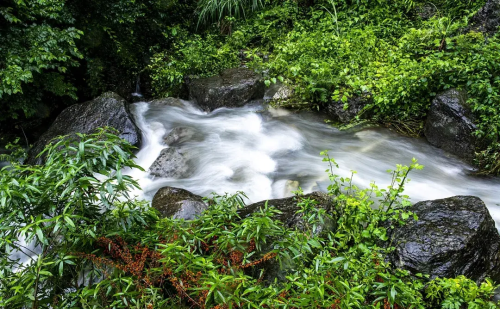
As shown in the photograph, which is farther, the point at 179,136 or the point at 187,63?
the point at 187,63

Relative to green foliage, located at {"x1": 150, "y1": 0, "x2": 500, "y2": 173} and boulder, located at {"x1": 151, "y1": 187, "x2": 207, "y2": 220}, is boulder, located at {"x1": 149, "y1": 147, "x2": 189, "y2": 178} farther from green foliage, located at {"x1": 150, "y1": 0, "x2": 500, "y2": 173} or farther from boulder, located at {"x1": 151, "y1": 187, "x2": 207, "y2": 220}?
green foliage, located at {"x1": 150, "y1": 0, "x2": 500, "y2": 173}

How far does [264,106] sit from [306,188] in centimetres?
293

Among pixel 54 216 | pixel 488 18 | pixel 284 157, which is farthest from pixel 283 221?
pixel 488 18

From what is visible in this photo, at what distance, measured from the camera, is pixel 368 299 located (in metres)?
2.78

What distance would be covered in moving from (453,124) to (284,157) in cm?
253

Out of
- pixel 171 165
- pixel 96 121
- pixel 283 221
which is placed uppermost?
pixel 96 121

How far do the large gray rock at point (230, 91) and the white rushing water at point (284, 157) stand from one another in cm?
32

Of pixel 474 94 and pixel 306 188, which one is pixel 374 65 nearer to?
pixel 474 94

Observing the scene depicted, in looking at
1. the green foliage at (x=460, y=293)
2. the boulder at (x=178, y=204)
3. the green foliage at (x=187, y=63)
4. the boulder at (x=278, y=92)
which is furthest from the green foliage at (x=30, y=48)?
the green foliage at (x=460, y=293)

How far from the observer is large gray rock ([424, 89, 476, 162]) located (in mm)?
5301

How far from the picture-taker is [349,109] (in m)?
6.32

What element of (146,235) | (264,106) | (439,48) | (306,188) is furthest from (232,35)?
(146,235)

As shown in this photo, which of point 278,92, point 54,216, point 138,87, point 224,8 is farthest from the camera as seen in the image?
point 224,8

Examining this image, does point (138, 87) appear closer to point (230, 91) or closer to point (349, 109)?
point (230, 91)
